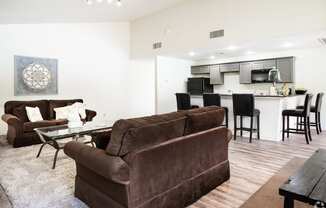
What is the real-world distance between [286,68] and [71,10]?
19.0 feet

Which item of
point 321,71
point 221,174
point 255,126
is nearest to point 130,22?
point 255,126

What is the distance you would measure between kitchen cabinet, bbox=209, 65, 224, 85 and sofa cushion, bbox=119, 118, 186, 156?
5.76 meters

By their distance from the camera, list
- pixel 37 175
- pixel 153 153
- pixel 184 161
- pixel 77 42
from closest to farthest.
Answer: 1. pixel 153 153
2. pixel 184 161
3. pixel 37 175
4. pixel 77 42

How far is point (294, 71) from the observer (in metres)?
6.22

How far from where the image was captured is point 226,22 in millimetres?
5219

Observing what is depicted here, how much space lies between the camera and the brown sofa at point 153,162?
1716mm

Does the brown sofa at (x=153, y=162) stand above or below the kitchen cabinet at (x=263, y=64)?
below

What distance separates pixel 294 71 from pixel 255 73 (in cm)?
101

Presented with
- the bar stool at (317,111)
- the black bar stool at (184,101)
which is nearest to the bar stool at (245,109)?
the black bar stool at (184,101)

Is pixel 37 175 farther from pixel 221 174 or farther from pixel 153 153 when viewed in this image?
pixel 221 174

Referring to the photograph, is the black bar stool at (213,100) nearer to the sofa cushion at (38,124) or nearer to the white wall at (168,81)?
the white wall at (168,81)

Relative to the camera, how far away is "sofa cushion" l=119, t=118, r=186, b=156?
1694 mm

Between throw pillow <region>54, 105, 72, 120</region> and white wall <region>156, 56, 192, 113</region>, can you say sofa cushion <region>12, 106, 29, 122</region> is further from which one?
white wall <region>156, 56, 192, 113</region>

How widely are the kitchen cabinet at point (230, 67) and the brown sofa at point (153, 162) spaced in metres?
4.93
